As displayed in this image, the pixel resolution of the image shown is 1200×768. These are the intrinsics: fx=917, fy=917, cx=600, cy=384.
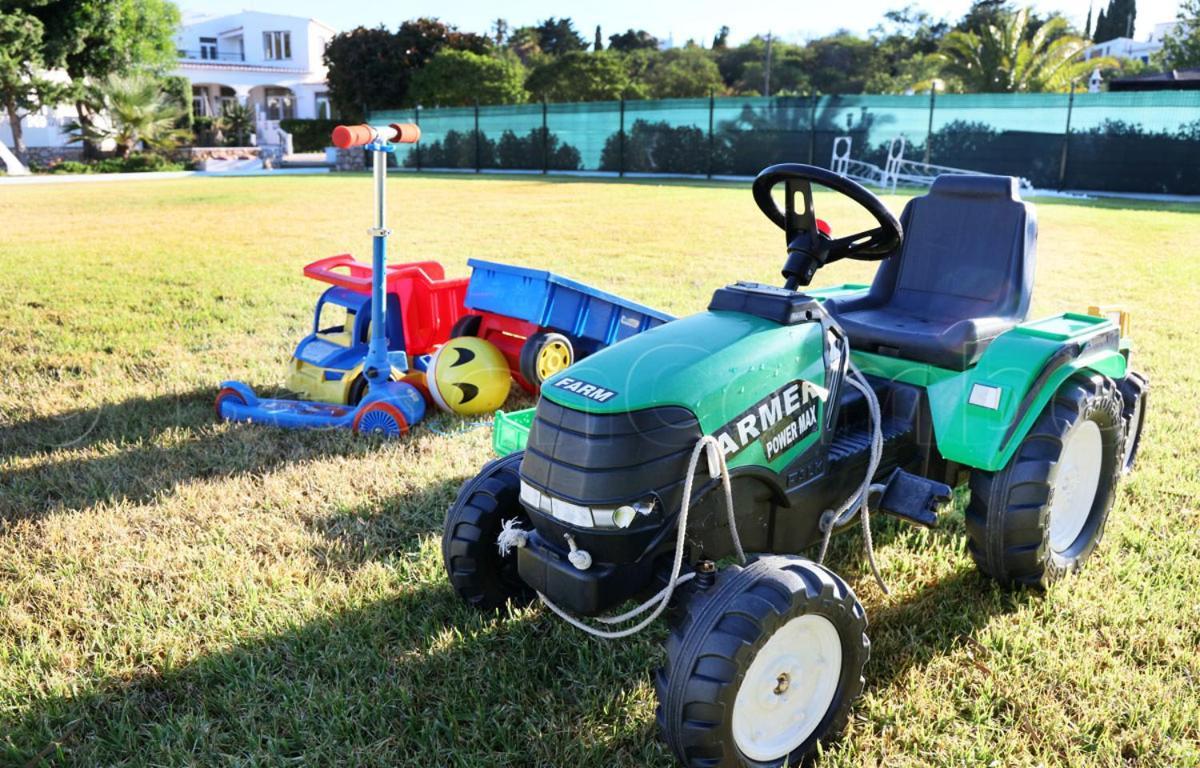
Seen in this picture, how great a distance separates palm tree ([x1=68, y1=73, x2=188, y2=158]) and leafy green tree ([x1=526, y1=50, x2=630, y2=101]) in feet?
61.4

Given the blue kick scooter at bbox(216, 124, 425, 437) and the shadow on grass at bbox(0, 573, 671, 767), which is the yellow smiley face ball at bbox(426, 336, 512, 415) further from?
the shadow on grass at bbox(0, 573, 671, 767)

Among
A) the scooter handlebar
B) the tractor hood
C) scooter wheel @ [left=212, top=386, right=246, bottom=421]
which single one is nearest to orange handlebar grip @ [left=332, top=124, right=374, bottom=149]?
the scooter handlebar

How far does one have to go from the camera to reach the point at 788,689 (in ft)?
6.83

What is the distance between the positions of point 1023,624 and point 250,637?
2.21 m

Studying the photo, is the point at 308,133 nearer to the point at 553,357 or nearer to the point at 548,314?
the point at 548,314

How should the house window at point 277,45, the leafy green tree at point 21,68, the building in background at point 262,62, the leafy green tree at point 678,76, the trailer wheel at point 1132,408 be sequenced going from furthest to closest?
the house window at point 277,45 < the building in background at point 262,62 < the leafy green tree at point 678,76 < the leafy green tree at point 21,68 < the trailer wheel at point 1132,408

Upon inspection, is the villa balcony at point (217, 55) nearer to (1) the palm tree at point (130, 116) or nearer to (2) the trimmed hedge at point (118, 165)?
(1) the palm tree at point (130, 116)

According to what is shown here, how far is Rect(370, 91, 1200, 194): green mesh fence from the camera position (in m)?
18.6

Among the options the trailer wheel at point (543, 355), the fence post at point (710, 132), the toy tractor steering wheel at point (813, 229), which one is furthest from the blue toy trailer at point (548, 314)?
the fence post at point (710, 132)

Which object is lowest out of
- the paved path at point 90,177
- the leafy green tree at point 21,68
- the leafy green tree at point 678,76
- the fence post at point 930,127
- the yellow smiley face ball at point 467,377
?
the yellow smiley face ball at point 467,377

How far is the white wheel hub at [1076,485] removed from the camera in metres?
2.98

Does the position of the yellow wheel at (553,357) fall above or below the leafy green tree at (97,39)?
below

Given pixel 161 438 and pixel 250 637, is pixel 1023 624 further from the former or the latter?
pixel 161 438

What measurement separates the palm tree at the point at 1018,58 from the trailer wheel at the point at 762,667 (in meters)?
34.2
